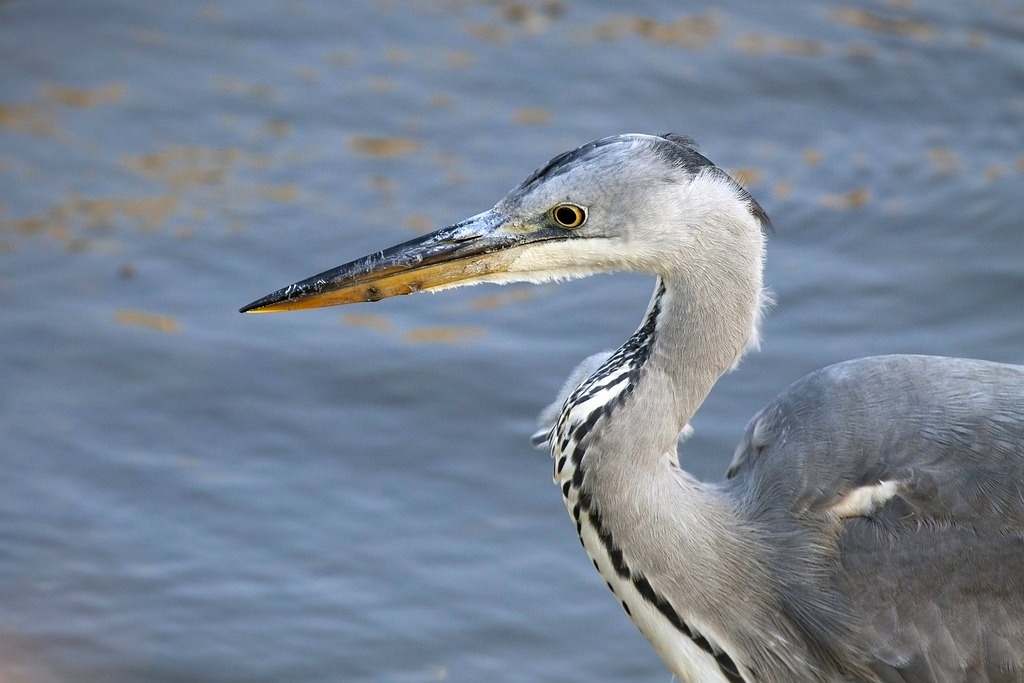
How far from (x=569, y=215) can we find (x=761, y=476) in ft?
2.83

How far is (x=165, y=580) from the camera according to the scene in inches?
204

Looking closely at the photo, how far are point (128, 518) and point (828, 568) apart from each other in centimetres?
270

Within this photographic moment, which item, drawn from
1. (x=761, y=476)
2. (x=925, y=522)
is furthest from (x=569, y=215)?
(x=925, y=522)

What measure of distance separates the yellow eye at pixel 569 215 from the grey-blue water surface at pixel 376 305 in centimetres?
176

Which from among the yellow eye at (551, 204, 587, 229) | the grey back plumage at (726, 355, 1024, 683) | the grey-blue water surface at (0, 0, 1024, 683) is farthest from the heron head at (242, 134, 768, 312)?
the grey-blue water surface at (0, 0, 1024, 683)

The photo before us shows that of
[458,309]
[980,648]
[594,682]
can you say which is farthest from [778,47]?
[980,648]

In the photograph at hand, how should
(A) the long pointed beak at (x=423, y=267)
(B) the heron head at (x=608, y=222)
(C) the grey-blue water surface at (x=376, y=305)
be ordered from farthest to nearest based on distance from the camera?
(C) the grey-blue water surface at (x=376, y=305), (A) the long pointed beak at (x=423, y=267), (B) the heron head at (x=608, y=222)

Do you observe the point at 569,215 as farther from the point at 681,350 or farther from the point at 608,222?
the point at 681,350

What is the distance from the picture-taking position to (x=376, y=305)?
658 centimetres

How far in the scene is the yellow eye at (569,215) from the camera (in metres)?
3.71

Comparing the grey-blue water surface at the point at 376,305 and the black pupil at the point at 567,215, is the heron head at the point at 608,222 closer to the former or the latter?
the black pupil at the point at 567,215

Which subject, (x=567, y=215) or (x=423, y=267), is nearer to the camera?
(x=567, y=215)

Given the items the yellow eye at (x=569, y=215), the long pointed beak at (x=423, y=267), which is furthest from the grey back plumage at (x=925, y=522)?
the long pointed beak at (x=423, y=267)

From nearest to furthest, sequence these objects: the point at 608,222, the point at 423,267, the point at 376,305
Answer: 1. the point at 608,222
2. the point at 423,267
3. the point at 376,305
